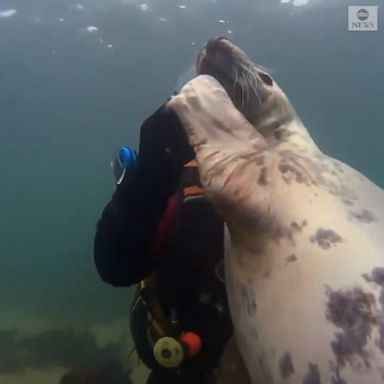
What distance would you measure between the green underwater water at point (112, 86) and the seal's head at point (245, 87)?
460mm

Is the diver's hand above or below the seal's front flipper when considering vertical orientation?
below

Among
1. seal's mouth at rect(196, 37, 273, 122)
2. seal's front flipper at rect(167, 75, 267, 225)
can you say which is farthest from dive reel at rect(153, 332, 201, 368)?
seal's mouth at rect(196, 37, 273, 122)

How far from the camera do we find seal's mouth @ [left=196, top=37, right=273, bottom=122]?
2.15 metres

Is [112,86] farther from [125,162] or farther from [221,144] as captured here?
[221,144]

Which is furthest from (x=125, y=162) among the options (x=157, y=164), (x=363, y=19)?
(x=363, y=19)

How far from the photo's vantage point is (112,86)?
16.7 metres

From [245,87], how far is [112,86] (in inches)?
587

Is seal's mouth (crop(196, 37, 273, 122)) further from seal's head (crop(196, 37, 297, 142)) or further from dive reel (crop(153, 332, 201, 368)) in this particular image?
dive reel (crop(153, 332, 201, 368))

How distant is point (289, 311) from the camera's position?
170 centimetres

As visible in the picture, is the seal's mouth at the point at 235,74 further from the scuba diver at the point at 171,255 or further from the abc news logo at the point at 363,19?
the abc news logo at the point at 363,19

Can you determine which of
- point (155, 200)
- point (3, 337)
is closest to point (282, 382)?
point (155, 200)

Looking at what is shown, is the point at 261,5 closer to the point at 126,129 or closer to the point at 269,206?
the point at 269,206

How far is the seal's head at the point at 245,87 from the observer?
2152mm

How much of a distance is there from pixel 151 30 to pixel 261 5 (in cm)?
248
